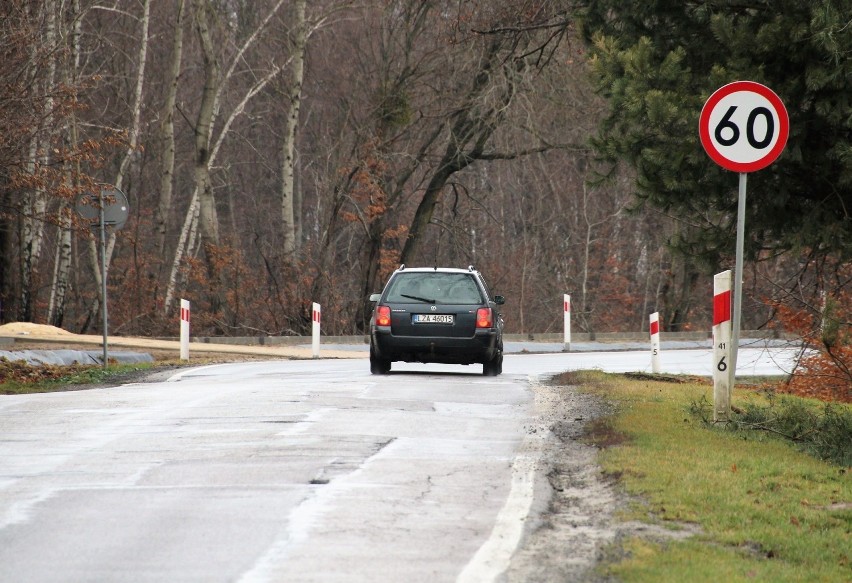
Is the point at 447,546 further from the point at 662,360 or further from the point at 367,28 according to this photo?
the point at 367,28

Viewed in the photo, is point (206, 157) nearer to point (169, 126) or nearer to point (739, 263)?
point (169, 126)

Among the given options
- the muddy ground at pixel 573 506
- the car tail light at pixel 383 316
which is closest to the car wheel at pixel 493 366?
the car tail light at pixel 383 316

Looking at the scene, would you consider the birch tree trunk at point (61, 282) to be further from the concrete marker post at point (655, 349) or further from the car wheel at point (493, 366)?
the car wheel at point (493, 366)

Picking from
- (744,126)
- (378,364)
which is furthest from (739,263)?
(378,364)

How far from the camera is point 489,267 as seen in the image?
173 ft

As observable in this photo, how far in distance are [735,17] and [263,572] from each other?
8.15 m

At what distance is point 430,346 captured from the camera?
2019 cm

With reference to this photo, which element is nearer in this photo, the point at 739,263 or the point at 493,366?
the point at 739,263

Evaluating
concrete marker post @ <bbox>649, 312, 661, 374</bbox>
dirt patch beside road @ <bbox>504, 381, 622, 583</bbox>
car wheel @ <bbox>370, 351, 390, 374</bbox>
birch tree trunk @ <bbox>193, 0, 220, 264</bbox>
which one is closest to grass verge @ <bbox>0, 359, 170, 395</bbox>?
car wheel @ <bbox>370, 351, 390, 374</bbox>

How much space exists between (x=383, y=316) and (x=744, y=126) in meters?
9.44

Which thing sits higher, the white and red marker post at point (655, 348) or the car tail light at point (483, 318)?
the car tail light at point (483, 318)

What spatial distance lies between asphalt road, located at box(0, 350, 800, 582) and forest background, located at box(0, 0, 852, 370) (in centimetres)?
333

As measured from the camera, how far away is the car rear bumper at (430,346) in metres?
20.2

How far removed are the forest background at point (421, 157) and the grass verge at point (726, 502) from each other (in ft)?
6.03
